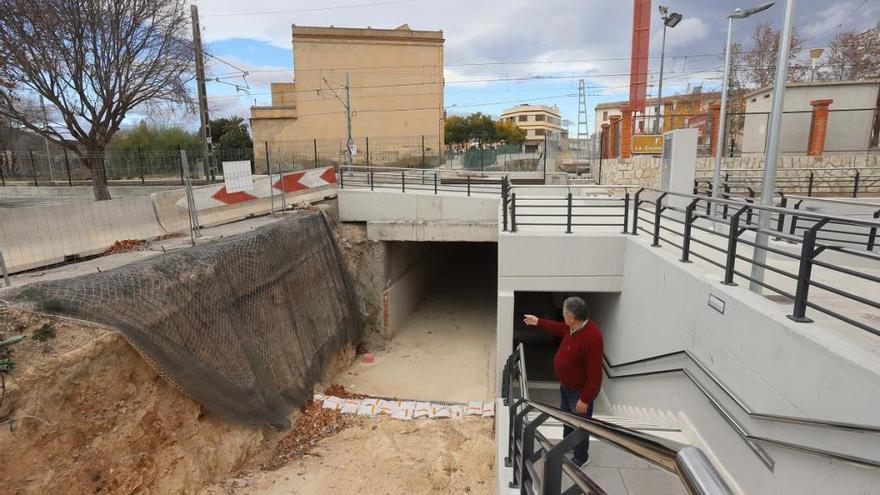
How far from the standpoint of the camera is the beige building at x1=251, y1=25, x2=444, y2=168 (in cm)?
3422

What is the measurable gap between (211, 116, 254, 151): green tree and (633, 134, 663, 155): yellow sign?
36.0 m

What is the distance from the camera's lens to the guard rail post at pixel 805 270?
3416 mm

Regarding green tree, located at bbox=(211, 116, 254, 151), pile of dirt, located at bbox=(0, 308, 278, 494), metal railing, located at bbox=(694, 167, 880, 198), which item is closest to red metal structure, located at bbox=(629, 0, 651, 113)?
metal railing, located at bbox=(694, 167, 880, 198)

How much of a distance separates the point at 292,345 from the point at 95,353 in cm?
359

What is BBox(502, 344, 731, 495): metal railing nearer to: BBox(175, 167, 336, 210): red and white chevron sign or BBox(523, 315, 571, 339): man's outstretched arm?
BBox(523, 315, 571, 339): man's outstretched arm

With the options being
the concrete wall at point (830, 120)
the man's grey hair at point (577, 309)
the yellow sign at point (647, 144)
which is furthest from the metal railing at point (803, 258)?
the concrete wall at point (830, 120)

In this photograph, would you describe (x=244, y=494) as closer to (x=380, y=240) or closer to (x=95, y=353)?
(x=95, y=353)

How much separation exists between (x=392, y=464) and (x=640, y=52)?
962 inches

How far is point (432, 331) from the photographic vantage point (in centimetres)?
1403

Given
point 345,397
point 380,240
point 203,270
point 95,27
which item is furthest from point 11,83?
point 345,397

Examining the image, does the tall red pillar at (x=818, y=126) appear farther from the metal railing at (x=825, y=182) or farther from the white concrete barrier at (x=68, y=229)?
the white concrete barrier at (x=68, y=229)

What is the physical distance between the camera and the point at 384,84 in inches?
1383

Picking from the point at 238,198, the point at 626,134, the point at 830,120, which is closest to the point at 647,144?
the point at 626,134

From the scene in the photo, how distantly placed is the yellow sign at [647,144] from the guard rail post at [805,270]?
13741mm
